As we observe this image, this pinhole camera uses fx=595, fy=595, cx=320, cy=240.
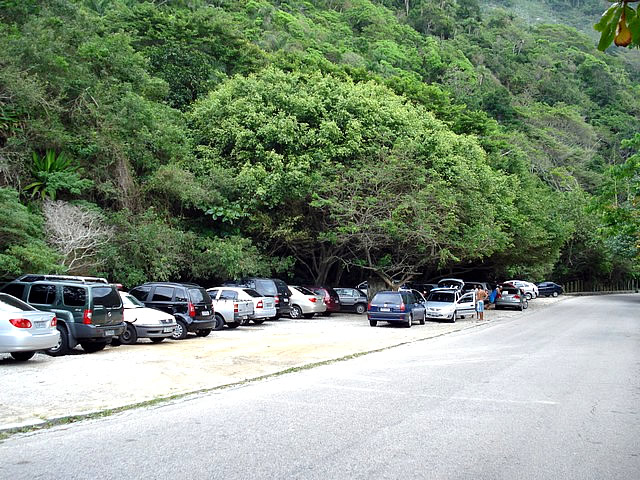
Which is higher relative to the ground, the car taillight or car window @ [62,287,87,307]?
car window @ [62,287,87,307]

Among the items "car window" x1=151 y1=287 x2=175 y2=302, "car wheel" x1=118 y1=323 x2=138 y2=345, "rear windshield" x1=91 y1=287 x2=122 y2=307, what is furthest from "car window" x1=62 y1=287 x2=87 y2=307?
"car window" x1=151 y1=287 x2=175 y2=302

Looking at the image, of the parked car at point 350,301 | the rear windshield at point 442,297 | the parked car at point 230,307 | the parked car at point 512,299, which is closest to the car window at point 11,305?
the parked car at point 230,307

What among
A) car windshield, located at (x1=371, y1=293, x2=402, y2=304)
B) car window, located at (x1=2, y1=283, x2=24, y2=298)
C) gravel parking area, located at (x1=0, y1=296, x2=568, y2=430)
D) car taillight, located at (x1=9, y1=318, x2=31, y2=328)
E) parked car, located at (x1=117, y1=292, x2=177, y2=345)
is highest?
car window, located at (x1=2, y1=283, x2=24, y2=298)

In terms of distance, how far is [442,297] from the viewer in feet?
96.2

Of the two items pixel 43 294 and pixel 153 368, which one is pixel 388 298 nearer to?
pixel 153 368

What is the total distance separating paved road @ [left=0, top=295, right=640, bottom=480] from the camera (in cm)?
586

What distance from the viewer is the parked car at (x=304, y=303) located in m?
28.5

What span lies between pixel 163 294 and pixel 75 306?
15.6 feet

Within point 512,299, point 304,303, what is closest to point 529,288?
point 512,299

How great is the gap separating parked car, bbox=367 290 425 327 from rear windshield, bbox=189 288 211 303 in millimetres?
8123

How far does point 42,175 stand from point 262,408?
696 inches

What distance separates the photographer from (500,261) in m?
43.2

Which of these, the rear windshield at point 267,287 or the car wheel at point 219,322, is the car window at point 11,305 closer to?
the car wheel at point 219,322

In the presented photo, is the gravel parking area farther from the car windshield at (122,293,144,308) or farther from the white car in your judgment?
the white car
